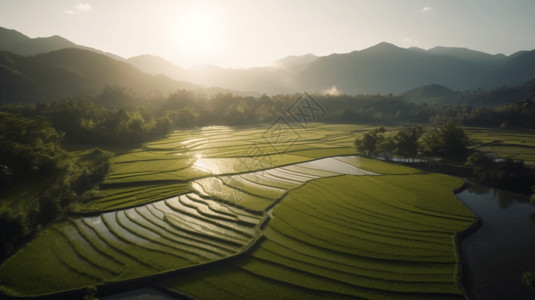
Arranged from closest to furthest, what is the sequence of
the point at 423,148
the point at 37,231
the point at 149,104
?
the point at 37,231, the point at 423,148, the point at 149,104

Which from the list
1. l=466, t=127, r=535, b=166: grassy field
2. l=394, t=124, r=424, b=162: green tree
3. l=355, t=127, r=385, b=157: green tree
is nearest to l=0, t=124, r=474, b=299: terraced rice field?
l=394, t=124, r=424, b=162: green tree

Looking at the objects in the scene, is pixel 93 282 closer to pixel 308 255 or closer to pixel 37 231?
pixel 37 231

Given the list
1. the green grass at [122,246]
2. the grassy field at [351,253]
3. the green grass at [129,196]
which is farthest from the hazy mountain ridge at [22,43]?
the grassy field at [351,253]

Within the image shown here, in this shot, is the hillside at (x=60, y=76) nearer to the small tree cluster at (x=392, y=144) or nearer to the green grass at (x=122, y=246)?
the green grass at (x=122, y=246)

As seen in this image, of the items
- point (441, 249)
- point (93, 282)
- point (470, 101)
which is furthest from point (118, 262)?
point (470, 101)

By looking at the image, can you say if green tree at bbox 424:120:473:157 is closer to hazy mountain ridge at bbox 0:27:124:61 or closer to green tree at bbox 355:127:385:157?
green tree at bbox 355:127:385:157

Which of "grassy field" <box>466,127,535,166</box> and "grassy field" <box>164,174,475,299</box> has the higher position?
"grassy field" <box>466,127,535,166</box>

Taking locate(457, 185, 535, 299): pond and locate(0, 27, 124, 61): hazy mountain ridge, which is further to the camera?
locate(0, 27, 124, 61): hazy mountain ridge
